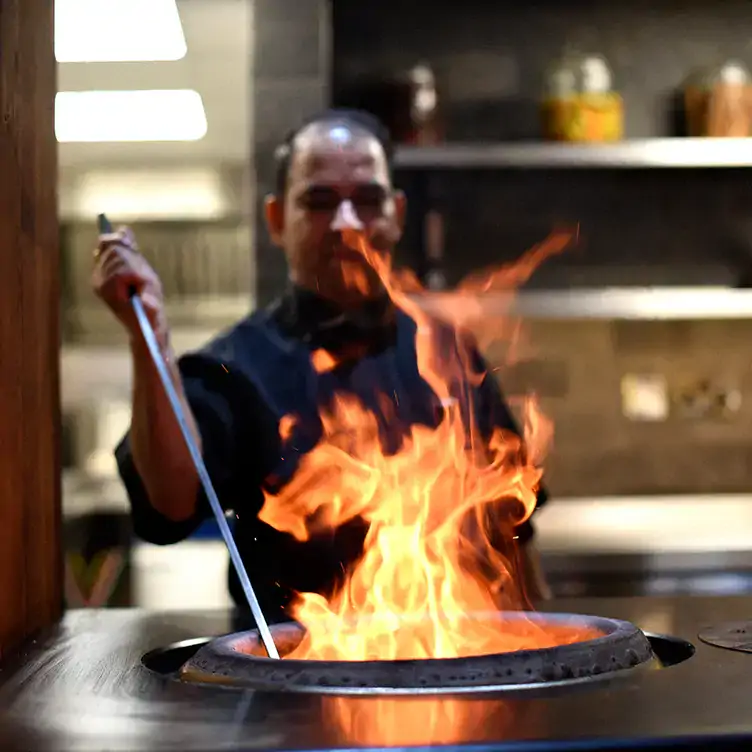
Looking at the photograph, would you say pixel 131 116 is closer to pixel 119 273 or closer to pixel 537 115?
pixel 537 115

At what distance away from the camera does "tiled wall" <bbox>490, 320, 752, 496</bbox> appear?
9.41ft

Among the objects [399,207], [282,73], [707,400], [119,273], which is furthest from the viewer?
[707,400]

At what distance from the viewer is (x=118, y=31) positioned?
284cm

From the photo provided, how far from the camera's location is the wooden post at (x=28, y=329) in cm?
99

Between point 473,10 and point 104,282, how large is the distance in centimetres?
187

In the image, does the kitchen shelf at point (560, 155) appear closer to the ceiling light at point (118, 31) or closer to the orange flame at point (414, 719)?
the ceiling light at point (118, 31)

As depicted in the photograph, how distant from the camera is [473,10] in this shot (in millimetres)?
2789

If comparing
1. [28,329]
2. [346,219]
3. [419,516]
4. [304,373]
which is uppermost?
[346,219]

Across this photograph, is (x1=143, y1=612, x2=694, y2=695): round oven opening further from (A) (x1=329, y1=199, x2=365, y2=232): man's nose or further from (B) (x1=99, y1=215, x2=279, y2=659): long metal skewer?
(A) (x1=329, y1=199, x2=365, y2=232): man's nose

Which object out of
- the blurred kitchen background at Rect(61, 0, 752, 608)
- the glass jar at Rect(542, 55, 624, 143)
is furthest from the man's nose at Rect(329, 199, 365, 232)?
the glass jar at Rect(542, 55, 624, 143)

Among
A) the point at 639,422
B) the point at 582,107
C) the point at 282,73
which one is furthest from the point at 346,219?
the point at 639,422

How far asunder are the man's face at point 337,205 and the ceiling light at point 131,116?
150 cm

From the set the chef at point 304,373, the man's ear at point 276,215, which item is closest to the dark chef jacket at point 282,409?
the chef at point 304,373

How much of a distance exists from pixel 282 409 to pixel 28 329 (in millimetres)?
712
